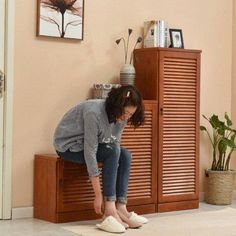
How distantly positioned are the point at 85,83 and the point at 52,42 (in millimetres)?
412

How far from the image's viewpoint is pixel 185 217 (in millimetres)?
4258

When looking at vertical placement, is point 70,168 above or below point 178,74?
below

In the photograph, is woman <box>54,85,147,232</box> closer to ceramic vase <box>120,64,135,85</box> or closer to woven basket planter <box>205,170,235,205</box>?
ceramic vase <box>120,64,135,85</box>

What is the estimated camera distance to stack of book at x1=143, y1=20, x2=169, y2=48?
14.9 feet

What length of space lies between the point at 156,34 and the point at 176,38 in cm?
26

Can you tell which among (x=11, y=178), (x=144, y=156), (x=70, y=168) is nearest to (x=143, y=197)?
(x=144, y=156)

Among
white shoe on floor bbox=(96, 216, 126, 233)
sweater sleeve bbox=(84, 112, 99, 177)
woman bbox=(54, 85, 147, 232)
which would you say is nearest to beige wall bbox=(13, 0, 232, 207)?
woman bbox=(54, 85, 147, 232)

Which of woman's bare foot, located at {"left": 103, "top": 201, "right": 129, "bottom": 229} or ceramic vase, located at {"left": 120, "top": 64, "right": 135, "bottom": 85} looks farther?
ceramic vase, located at {"left": 120, "top": 64, "right": 135, "bottom": 85}

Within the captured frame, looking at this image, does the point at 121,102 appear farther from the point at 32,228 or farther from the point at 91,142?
the point at 32,228

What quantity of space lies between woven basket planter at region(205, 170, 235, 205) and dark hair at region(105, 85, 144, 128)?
145 centimetres

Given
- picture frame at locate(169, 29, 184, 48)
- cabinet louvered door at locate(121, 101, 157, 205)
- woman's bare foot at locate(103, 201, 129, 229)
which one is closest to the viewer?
woman's bare foot at locate(103, 201, 129, 229)

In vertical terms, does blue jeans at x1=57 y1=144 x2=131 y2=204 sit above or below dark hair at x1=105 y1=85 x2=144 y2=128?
below

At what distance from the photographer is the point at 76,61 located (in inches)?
171

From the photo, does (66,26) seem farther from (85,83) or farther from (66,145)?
(66,145)
